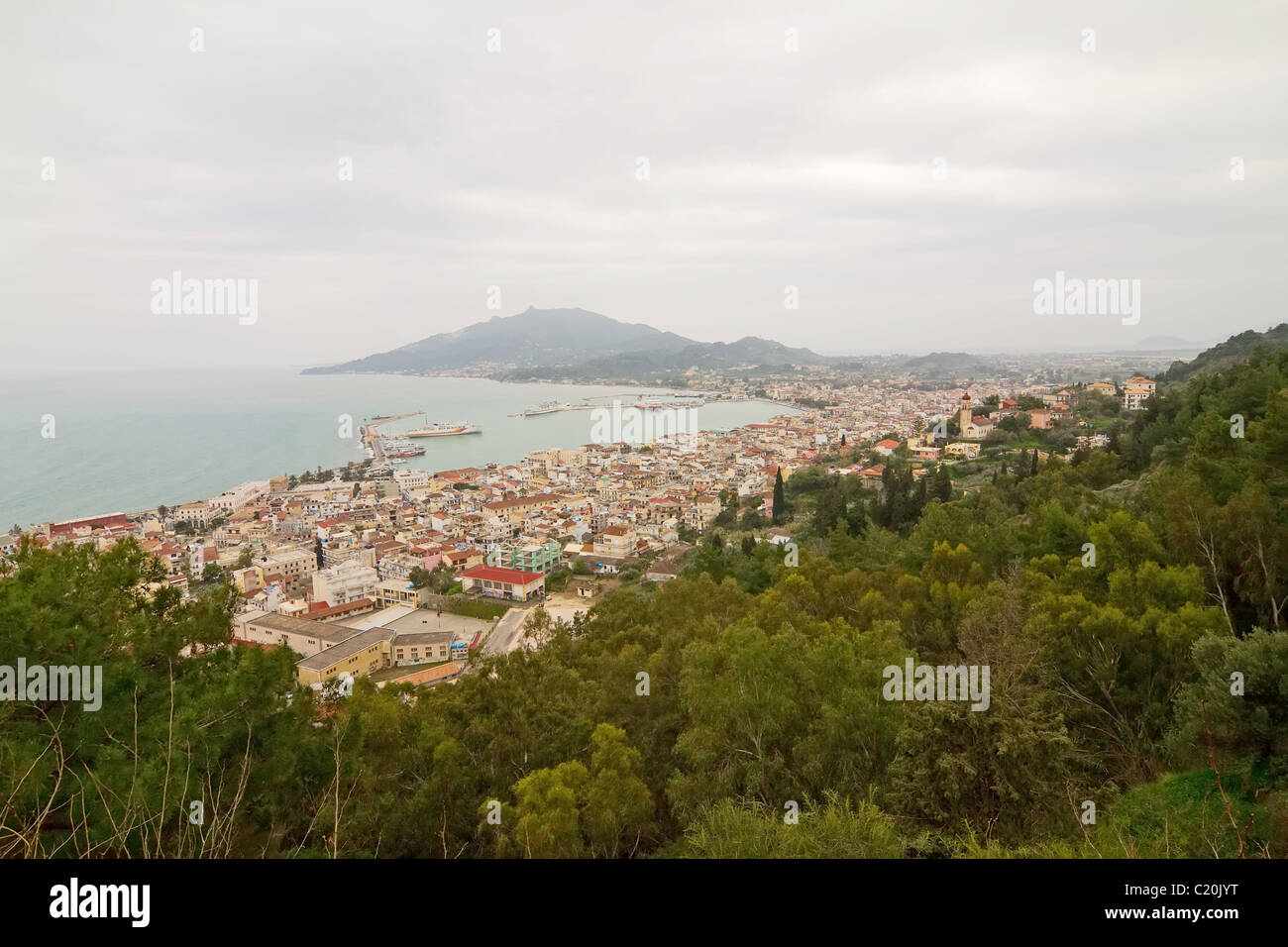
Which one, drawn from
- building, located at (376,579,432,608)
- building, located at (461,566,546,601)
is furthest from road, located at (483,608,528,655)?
building, located at (376,579,432,608)

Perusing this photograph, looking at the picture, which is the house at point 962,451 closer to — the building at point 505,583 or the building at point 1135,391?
the building at point 1135,391

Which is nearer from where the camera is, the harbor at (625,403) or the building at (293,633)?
the building at (293,633)

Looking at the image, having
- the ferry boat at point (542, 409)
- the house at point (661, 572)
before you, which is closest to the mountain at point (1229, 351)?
the house at point (661, 572)

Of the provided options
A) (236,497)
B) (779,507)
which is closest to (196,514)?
(236,497)

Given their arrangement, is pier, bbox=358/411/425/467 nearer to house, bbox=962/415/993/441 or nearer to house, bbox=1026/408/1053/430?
house, bbox=962/415/993/441

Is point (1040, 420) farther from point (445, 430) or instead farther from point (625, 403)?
point (625, 403)
